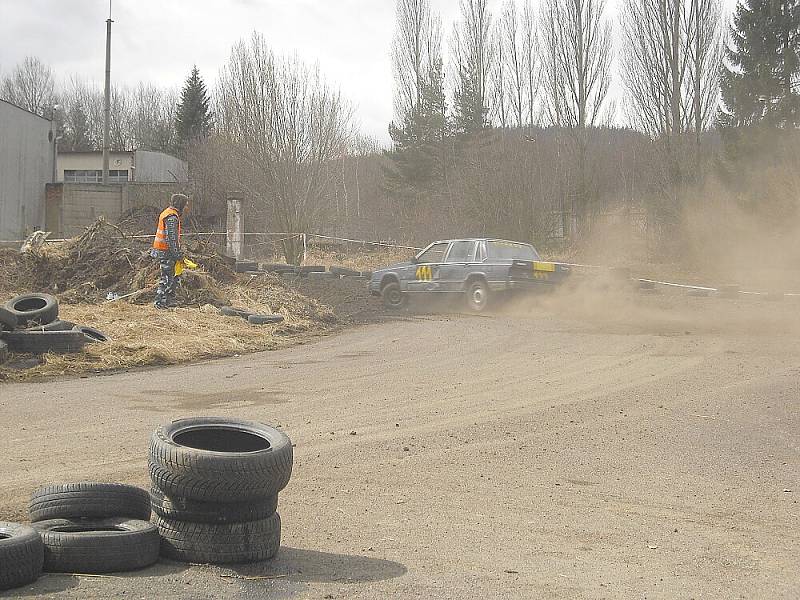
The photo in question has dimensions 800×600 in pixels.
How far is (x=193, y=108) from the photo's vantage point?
6372 centimetres

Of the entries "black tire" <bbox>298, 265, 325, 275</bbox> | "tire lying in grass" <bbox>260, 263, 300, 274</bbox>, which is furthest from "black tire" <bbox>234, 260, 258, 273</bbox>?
"black tire" <bbox>298, 265, 325, 275</bbox>

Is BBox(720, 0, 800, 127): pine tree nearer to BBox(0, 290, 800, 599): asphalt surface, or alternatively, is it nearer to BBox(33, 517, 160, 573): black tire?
BBox(0, 290, 800, 599): asphalt surface

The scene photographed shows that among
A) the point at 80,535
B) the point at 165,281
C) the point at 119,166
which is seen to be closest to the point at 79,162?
the point at 119,166

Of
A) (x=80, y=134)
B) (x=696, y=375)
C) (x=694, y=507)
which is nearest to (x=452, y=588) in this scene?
(x=694, y=507)

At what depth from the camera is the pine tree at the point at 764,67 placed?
34.8 metres

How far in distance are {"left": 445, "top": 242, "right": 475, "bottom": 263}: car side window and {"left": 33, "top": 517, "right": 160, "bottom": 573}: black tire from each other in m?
17.0

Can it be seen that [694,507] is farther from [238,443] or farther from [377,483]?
[238,443]

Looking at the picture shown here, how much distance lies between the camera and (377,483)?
6504 millimetres

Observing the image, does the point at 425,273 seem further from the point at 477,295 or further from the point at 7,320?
the point at 7,320

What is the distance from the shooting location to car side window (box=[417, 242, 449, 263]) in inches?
857

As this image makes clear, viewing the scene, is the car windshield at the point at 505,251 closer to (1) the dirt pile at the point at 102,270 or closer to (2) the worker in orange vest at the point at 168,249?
(1) the dirt pile at the point at 102,270

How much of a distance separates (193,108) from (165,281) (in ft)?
163

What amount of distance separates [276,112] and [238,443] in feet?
Result: 89.0

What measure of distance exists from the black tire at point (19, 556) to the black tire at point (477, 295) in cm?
1688
